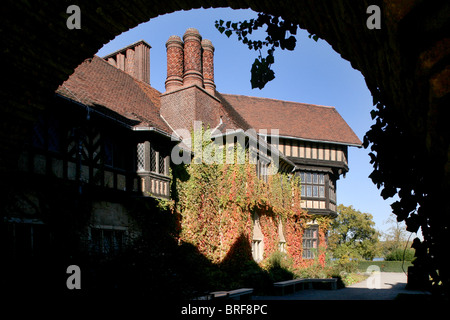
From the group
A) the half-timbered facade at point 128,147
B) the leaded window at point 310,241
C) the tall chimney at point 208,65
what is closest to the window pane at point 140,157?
the half-timbered facade at point 128,147

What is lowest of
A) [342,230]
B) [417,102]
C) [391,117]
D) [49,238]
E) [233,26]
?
[342,230]

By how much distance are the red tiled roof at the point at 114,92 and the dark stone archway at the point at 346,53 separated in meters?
5.16

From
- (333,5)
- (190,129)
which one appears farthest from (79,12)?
(190,129)

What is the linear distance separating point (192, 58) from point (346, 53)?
14253mm

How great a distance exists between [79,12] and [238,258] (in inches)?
480

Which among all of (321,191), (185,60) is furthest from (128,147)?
(321,191)

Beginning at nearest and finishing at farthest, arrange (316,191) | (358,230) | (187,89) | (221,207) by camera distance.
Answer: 1. (221,207)
2. (187,89)
3. (316,191)
4. (358,230)

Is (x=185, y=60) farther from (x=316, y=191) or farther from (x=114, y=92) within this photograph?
(x=316, y=191)

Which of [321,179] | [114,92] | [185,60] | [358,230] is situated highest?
[185,60]

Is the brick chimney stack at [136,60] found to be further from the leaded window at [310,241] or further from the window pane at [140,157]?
the leaded window at [310,241]

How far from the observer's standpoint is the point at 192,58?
16500mm

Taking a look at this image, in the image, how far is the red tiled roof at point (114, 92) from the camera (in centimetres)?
1173

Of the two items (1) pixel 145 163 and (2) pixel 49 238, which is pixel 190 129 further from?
(2) pixel 49 238

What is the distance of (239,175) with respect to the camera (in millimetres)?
15609
